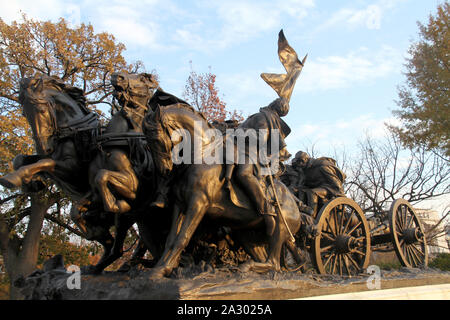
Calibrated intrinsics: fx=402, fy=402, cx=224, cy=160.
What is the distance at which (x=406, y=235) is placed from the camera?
814cm

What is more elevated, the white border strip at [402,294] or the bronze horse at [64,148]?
the bronze horse at [64,148]

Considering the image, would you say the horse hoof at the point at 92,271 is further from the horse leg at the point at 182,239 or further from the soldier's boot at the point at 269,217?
the soldier's boot at the point at 269,217

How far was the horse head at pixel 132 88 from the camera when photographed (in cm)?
566

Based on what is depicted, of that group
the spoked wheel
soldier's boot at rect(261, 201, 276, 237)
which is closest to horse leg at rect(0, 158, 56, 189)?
soldier's boot at rect(261, 201, 276, 237)

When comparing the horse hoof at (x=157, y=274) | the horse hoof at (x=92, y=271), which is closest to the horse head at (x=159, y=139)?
the horse hoof at (x=157, y=274)

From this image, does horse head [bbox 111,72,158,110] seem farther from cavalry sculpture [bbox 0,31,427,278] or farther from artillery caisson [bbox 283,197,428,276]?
artillery caisson [bbox 283,197,428,276]

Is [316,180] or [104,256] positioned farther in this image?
[316,180]

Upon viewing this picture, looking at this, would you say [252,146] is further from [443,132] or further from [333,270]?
[443,132]

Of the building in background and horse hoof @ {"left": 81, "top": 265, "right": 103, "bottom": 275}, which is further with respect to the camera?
the building in background

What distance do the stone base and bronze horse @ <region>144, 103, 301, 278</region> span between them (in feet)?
0.96

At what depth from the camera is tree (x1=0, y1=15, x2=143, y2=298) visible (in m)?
12.0

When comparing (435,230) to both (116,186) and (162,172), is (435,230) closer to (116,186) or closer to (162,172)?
(162,172)

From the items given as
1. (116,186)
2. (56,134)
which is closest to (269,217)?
(116,186)

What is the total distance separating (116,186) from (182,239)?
1063mm
